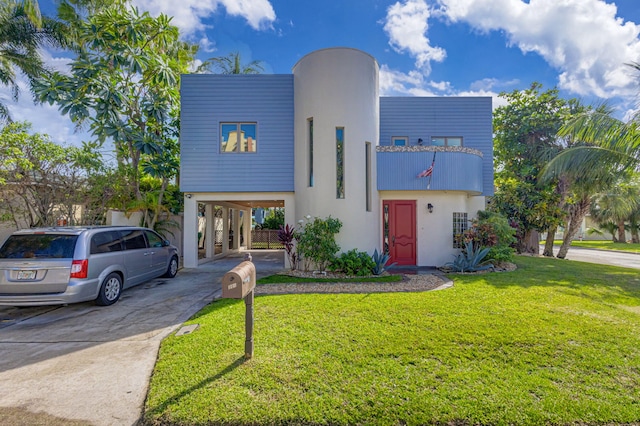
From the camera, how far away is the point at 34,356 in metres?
3.84

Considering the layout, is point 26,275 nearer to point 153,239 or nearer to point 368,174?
point 153,239

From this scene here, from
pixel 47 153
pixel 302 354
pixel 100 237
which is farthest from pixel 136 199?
pixel 302 354

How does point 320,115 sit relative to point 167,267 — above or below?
above

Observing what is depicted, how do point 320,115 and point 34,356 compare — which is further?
point 320,115

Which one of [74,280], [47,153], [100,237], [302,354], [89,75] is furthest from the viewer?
[89,75]

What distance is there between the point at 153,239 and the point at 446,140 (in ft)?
37.8

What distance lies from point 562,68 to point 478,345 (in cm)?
1617

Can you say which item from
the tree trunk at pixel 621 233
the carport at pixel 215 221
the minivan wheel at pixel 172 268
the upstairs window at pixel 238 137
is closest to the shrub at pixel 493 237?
the carport at pixel 215 221

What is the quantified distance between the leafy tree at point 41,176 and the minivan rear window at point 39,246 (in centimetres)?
323

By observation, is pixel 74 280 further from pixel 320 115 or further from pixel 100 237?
pixel 320 115

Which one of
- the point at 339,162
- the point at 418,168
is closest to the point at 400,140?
the point at 418,168

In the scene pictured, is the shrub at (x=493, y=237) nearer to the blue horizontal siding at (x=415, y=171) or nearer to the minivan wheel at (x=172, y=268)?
the blue horizontal siding at (x=415, y=171)

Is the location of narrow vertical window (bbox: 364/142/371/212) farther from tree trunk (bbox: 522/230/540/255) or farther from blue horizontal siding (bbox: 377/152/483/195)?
tree trunk (bbox: 522/230/540/255)

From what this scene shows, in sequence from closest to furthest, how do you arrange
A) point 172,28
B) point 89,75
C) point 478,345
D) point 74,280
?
point 478,345, point 74,280, point 89,75, point 172,28
